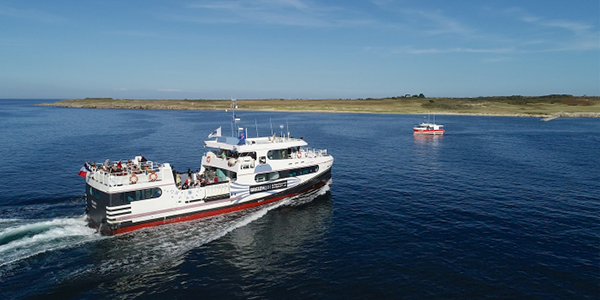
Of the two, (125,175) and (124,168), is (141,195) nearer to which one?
(125,175)

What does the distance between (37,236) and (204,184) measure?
40.0 ft

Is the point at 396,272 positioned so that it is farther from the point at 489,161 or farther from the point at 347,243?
the point at 489,161

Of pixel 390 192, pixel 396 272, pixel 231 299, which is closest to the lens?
pixel 231 299

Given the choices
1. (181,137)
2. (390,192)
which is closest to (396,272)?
(390,192)

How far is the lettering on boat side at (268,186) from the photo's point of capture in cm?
3481

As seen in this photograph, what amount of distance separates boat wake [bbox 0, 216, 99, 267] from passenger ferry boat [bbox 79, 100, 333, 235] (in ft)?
4.28

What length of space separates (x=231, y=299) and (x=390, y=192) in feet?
79.0

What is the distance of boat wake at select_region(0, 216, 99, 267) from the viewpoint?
2470 cm

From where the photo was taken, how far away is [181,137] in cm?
8612

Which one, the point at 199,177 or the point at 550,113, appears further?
the point at 550,113

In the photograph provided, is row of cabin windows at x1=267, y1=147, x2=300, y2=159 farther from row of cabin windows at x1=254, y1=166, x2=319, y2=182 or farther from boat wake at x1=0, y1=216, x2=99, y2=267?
boat wake at x1=0, y1=216, x2=99, y2=267

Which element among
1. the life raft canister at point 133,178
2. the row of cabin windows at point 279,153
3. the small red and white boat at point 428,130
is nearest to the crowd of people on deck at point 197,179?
the life raft canister at point 133,178

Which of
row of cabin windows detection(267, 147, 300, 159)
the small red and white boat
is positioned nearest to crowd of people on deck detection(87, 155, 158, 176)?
row of cabin windows detection(267, 147, 300, 159)

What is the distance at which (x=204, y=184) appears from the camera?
3247cm
